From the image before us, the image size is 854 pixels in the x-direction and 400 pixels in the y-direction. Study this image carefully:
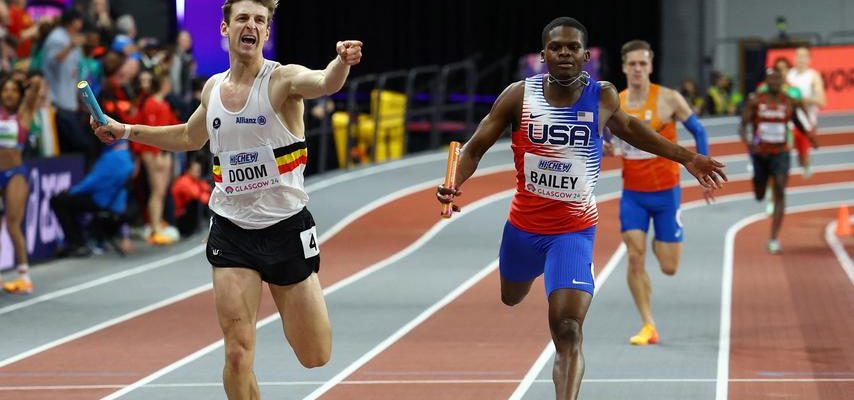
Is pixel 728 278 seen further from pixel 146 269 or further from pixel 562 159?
pixel 562 159

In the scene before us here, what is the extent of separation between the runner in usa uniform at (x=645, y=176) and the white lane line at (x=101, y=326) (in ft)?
14.3

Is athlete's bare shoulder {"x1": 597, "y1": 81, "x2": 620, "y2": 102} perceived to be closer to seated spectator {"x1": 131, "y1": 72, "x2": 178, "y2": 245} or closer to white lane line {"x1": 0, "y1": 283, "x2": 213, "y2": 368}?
white lane line {"x1": 0, "y1": 283, "x2": 213, "y2": 368}

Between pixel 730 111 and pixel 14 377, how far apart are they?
2154 centimetres

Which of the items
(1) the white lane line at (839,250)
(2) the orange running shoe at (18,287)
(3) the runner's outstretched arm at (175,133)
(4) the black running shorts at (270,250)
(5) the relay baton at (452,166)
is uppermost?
(3) the runner's outstretched arm at (175,133)

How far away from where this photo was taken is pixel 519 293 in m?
8.71

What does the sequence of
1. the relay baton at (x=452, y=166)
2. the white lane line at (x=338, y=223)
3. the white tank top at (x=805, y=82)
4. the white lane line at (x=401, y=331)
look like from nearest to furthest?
1. the relay baton at (x=452, y=166)
2. the white lane line at (x=401, y=331)
3. the white lane line at (x=338, y=223)
4. the white tank top at (x=805, y=82)

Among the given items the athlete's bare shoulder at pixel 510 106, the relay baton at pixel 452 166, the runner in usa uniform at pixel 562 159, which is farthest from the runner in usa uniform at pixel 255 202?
the athlete's bare shoulder at pixel 510 106

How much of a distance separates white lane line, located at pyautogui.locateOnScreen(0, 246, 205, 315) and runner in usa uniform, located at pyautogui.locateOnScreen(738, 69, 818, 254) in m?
6.48

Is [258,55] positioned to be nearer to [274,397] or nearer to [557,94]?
[557,94]

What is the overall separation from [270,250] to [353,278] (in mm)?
8471

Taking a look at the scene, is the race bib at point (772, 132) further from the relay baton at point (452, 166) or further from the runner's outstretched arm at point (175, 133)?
the runner's outstretched arm at point (175, 133)

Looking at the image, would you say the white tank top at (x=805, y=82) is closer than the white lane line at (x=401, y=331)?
No

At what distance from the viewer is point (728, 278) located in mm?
15586

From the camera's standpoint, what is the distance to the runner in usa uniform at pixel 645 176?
454 inches
